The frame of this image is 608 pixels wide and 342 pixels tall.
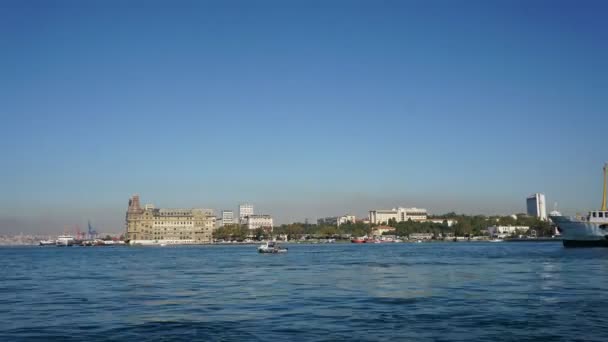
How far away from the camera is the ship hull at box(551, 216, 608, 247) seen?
350 feet

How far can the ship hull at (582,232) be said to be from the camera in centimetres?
10669

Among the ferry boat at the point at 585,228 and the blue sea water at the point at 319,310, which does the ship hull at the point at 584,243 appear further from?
the blue sea water at the point at 319,310

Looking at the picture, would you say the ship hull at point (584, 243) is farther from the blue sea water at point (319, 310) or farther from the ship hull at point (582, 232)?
the blue sea water at point (319, 310)

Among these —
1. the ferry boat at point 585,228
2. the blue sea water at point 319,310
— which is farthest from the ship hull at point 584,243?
the blue sea water at point 319,310

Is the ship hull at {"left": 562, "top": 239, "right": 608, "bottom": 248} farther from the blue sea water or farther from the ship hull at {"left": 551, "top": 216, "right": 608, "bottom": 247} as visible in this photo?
the blue sea water

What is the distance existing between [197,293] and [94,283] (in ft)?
50.6

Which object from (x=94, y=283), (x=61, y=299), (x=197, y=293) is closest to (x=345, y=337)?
(x=197, y=293)

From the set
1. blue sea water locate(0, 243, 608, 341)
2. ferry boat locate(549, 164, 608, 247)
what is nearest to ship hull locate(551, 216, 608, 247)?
Answer: ferry boat locate(549, 164, 608, 247)

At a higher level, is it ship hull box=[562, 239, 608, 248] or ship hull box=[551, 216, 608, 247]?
ship hull box=[551, 216, 608, 247]

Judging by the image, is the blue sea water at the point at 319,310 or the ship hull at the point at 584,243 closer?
the blue sea water at the point at 319,310

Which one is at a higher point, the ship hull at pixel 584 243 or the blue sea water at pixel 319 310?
the blue sea water at pixel 319 310

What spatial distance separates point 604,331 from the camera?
76.0 feet

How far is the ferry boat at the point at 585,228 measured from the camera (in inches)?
4195

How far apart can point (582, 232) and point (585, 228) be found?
956 mm
